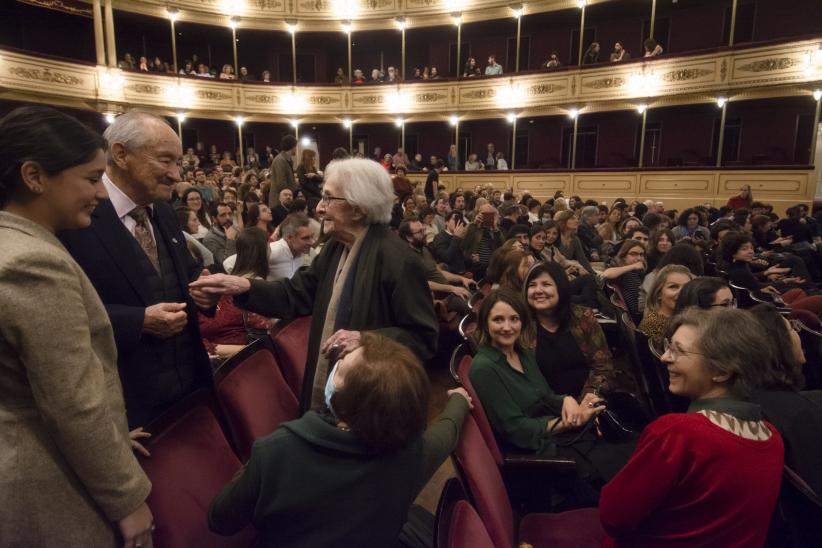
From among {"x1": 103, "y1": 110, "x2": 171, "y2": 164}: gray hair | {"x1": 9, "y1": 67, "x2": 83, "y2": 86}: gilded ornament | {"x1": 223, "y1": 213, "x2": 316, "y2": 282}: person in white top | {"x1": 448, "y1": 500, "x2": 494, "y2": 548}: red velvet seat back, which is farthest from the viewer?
{"x1": 9, "y1": 67, "x2": 83, "y2": 86}: gilded ornament

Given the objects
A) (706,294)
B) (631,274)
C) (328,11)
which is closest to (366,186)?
(706,294)

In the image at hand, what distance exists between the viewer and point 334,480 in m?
1.11

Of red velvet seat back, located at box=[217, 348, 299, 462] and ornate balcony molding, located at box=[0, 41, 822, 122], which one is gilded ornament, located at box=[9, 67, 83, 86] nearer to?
ornate balcony molding, located at box=[0, 41, 822, 122]

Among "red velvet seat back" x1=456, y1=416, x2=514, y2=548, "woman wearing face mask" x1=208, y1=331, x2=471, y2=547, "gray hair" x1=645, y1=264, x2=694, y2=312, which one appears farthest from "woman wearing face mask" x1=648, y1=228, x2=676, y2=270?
"woman wearing face mask" x1=208, y1=331, x2=471, y2=547

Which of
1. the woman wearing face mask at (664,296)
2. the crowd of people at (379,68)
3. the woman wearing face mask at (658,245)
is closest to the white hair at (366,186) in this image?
the woman wearing face mask at (664,296)

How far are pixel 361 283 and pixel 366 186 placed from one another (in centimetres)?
34

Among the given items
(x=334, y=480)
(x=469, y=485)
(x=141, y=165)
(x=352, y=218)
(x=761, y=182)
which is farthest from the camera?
(x=761, y=182)

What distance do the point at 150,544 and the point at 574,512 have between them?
153cm

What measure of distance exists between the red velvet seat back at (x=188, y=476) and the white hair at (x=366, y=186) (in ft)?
2.74

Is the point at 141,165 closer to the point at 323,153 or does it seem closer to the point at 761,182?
the point at 761,182

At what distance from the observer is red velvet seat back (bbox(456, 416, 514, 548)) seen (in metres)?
1.50

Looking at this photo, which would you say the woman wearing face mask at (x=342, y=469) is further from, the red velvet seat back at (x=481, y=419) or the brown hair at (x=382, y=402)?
the red velvet seat back at (x=481, y=419)

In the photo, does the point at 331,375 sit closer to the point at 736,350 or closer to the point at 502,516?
the point at 502,516

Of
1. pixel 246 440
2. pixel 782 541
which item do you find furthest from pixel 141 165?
pixel 782 541
